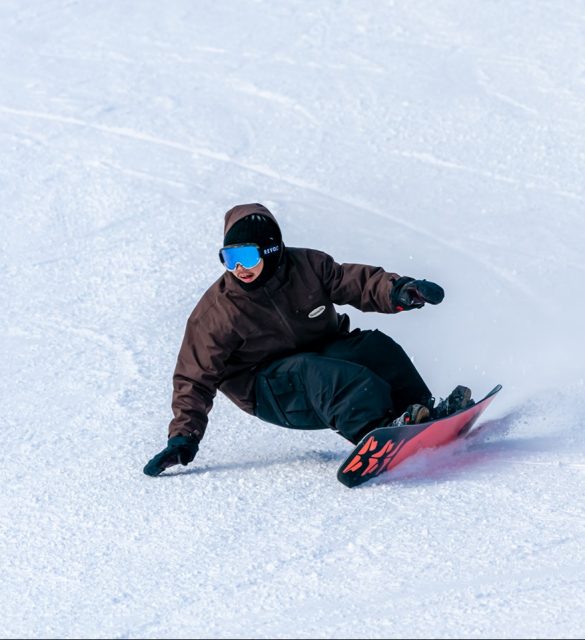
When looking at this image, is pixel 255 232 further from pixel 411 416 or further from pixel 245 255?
pixel 411 416

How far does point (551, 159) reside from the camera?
860 centimetres

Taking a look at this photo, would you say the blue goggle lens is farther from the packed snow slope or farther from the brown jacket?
the packed snow slope

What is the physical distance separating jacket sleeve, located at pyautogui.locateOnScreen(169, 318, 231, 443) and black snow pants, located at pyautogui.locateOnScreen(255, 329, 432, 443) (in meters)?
0.18

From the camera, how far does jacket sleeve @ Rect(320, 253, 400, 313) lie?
4.26 meters

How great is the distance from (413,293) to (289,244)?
3.45 meters

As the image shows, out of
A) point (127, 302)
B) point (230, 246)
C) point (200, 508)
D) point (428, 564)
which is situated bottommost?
point (127, 302)

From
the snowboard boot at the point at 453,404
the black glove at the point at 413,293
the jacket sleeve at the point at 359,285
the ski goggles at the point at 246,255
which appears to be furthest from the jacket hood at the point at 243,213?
the snowboard boot at the point at 453,404

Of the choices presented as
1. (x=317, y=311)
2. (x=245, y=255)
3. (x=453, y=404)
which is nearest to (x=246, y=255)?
(x=245, y=255)

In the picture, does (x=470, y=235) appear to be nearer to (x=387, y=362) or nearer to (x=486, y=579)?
(x=387, y=362)

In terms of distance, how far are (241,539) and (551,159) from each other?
5.64m

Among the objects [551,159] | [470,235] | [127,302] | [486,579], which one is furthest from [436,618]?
[551,159]

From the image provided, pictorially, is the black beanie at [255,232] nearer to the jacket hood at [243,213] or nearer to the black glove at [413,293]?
the jacket hood at [243,213]

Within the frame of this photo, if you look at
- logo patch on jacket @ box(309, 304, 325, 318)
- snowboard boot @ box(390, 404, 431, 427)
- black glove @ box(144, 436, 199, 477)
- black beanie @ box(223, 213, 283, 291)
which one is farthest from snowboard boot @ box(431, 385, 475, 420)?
black glove @ box(144, 436, 199, 477)

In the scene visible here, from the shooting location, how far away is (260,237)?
4.20 metres
